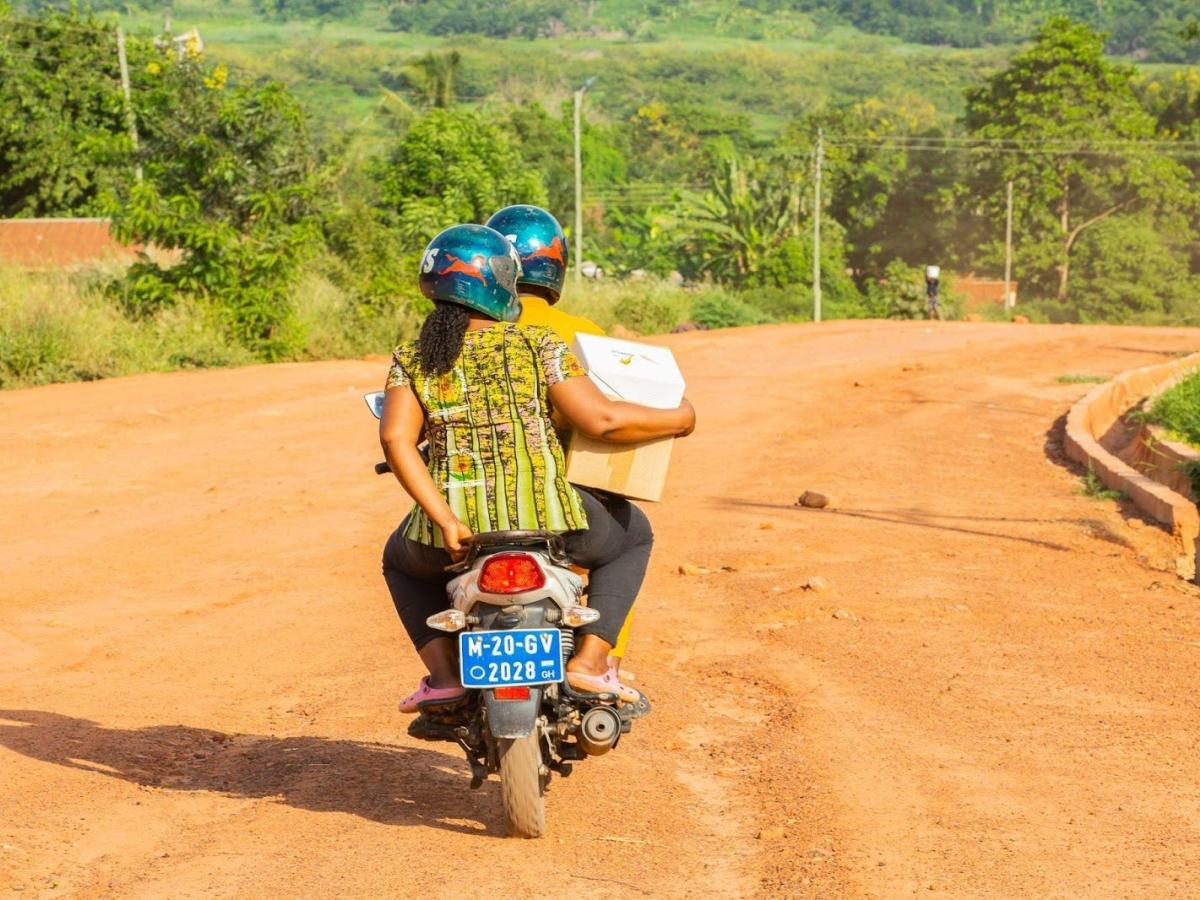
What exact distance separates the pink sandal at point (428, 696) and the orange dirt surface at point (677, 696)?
34 centimetres

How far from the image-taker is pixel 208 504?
11.9 meters

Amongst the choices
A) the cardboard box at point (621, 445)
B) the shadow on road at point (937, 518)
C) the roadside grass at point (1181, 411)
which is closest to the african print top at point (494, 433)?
the cardboard box at point (621, 445)

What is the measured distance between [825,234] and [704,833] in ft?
180

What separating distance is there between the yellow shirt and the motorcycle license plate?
96 centimetres

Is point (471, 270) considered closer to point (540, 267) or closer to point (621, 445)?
point (540, 267)

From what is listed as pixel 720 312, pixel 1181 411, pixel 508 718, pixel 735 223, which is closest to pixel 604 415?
pixel 508 718

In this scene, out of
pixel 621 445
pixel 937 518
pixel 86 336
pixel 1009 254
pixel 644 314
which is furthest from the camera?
pixel 1009 254

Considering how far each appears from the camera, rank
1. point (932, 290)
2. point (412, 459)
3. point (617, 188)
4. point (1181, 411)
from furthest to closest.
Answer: point (617, 188), point (932, 290), point (1181, 411), point (412, 459)

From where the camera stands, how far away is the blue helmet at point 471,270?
4738mm

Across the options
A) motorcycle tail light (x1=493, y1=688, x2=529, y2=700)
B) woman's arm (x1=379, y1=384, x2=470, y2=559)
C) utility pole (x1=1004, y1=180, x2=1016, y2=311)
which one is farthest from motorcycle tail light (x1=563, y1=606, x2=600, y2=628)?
utility pole (x1=1004, y1=180, x2=1016, y2=311)

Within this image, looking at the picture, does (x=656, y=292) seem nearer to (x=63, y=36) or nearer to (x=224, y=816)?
(x=63, y=36)

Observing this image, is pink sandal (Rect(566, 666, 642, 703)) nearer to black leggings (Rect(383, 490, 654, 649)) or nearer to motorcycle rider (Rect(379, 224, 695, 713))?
motorcycle rider (Rect(379, 224, 695, 713))

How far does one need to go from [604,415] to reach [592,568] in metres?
0.53

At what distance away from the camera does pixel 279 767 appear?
5652 mm
